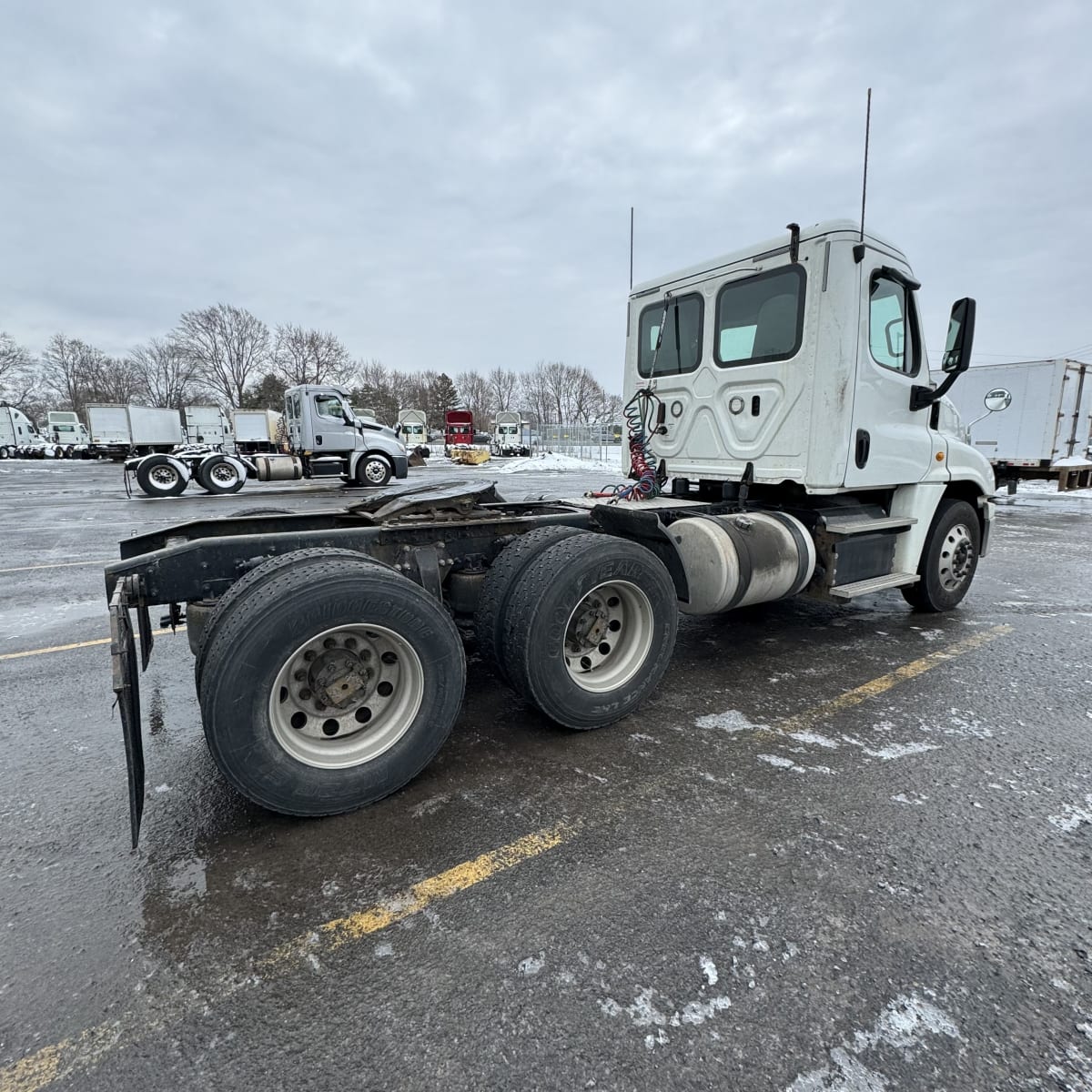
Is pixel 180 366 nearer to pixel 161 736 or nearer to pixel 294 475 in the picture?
pixel 294 475

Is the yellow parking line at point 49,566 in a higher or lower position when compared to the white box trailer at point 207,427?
lower

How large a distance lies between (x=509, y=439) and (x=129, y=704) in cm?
4673

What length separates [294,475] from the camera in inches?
756

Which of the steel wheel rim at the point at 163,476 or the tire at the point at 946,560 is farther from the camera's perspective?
the steel wheel rim at the point at 163,476

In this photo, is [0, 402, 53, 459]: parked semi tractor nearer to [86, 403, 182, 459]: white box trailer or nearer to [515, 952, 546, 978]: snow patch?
[86, 403, 182, 459]: white box trailer

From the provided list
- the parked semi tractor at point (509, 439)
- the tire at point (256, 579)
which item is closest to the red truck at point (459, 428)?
the parked semi tractor at point (509, 439)

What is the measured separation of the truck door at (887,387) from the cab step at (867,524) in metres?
0.32

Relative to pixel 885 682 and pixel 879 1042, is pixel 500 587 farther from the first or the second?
pixel 885 682

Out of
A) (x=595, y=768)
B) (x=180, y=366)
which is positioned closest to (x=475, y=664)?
(x=595, y=768)

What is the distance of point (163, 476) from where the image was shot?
1670 cm

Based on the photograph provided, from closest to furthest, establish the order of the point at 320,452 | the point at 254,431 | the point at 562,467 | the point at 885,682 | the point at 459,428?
the point at 885,682 < the point at 320,452 < the point at 562,467 < the point at 254,431 < the point at 459,428

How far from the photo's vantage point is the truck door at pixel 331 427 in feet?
61.8

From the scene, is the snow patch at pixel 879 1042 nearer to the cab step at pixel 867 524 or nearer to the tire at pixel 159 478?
the cab step at pixel 867 524

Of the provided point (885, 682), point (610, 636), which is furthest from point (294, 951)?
point (885, 682)
